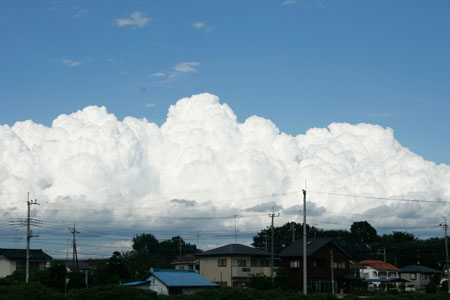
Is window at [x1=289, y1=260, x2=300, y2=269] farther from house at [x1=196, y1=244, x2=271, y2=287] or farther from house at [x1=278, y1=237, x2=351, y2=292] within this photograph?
house at [x1=196, y1=244, x2=271, y2=287]

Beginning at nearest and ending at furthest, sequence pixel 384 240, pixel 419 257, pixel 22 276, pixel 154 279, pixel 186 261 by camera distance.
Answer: pixel 154 279 → pixel 22 276 → pixel 186 261 → pixel 419 257 → pixel 384 240

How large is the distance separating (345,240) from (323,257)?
2886 inches

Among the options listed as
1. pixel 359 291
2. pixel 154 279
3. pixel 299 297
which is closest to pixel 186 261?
pixel 359 291

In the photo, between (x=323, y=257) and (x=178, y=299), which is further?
(x=323, y=257)

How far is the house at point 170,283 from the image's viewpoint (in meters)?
54.7

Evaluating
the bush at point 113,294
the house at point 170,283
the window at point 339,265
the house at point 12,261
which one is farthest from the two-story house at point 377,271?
the bush at point 113,294

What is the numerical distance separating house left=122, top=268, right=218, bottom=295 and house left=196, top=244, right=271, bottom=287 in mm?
15864

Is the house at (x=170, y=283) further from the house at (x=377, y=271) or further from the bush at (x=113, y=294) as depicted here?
the house at (x=377, y=271)

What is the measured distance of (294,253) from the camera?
79250 mm

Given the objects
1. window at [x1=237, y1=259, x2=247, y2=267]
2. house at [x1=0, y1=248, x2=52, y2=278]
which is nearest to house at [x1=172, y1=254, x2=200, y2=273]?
window at [x1=237, y1=259, x2=247, y2=267]

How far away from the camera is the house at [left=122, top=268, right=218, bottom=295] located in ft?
179

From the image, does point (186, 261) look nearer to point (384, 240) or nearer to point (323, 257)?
point (323, 257)

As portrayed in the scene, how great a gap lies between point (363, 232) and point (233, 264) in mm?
86877

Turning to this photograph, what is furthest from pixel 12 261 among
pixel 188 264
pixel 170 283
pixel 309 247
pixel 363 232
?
pixel 363 232
